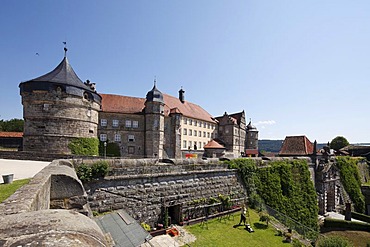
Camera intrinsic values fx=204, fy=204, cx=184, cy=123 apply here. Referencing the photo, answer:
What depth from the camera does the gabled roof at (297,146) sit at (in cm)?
2761

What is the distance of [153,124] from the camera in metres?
30.7

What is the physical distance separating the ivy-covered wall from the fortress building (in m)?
17.4

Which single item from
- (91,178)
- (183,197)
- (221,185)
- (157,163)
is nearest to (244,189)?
(221,185)

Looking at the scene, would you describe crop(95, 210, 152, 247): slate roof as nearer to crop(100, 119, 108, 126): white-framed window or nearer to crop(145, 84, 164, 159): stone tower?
crop(145, 84, 164, 159): stone tower

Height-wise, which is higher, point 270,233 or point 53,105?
point 53,105

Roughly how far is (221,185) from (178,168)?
150 inches

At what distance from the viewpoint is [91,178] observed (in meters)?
8.99

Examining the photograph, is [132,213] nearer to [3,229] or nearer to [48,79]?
[3,229]

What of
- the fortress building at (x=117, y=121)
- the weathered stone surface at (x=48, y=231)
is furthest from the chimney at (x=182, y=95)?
the weathered stone surface at (x=48, y=231)

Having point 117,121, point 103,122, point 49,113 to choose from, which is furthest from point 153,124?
point 49,113

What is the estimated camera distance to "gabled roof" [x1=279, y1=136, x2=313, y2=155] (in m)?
27.6

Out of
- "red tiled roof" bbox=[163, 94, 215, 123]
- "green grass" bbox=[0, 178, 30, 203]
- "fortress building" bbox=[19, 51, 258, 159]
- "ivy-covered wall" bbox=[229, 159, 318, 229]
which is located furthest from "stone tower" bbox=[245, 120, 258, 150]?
"green grass" bbox=[0, 178, 30, 203]

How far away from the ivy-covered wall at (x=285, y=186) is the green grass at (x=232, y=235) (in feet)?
13.4

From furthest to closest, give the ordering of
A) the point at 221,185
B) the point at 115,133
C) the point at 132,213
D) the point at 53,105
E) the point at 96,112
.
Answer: the point at 115,133, the point at 96,112, the point at 53,105, the point at 221,185, the point at 132,213
